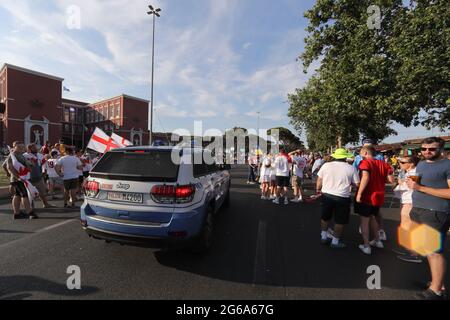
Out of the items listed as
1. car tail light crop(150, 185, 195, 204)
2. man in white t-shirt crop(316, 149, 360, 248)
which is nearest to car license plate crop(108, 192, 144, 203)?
car tail light crop(150, 185, 195, 204)

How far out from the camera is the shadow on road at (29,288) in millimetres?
2621

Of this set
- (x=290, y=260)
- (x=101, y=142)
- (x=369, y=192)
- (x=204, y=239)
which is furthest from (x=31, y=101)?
(x=369, y=192)

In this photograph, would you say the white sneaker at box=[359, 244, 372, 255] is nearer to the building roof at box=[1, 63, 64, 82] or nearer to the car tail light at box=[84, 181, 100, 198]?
the car tail light at box=[84, 181, 100, 198]

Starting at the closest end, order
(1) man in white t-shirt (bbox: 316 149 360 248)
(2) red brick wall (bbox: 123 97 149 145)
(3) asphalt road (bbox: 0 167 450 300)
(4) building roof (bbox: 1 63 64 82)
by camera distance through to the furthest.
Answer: (3) asphalt road (bbox: 0 167 450 300) → (1) man in white t-shirt (bbox: 316 149 360 248) → (4) building roof (bbox: 1 63 64 82) → (2) red brick wall (bbox: 123 97 149 145)

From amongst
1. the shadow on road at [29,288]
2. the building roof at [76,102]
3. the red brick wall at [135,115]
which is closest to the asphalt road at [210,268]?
the shadow on road at [29,288]

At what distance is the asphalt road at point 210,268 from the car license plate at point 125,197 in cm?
93

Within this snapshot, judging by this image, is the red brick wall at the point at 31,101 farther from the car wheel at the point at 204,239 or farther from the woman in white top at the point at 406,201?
the woman in white top at the point at 406,201

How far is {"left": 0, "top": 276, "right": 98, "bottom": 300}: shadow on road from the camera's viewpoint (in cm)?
262

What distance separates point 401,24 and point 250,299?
13.5 m

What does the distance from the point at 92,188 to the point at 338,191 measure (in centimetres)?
393

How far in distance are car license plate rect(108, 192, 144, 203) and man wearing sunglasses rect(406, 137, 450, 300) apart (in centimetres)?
340

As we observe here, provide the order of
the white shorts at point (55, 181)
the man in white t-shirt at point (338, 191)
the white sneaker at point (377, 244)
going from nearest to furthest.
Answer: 1. the man in white t-shirt at point (338, 191)
2. the white sneaker at point (377, 244)
3. the white shorts at point (55, 181)

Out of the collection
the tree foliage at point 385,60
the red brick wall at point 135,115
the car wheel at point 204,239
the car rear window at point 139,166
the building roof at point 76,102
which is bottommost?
the car wheel at point 204,239

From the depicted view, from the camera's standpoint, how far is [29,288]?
2.74 meters
